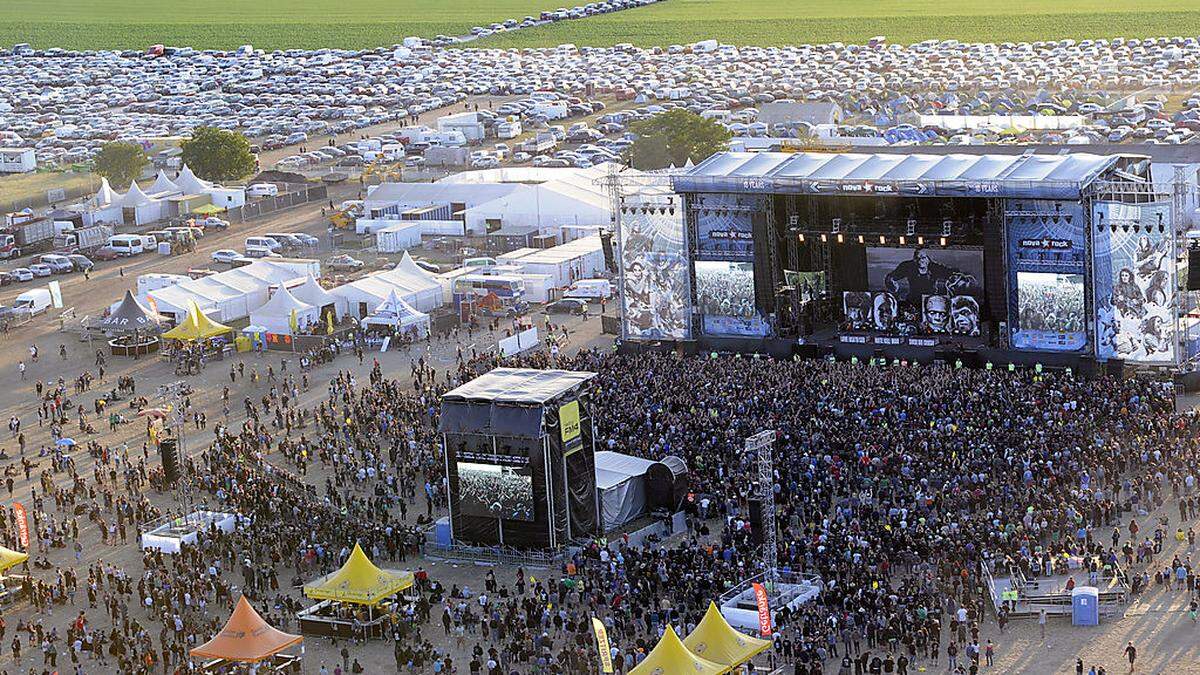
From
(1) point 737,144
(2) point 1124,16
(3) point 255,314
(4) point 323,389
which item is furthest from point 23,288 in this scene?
(2) point 1124,16

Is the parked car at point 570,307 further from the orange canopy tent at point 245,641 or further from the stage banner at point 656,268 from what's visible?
the orange canopy tent at point 245,641

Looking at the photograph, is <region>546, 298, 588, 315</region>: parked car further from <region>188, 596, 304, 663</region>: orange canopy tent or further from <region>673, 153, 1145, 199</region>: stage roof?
<region>188, 596, 304, 663</region>: orange canopy tent

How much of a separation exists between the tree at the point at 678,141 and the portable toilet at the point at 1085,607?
5688 centimetres

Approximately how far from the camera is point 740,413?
47.5m

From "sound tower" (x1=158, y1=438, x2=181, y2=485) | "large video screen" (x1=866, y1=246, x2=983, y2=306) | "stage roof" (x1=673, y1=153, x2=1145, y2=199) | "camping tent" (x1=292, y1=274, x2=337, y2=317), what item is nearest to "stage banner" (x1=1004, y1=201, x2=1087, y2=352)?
"stage roof" (x1=673, y1=153, x2=1145, y2=199)

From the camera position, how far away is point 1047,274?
52688mm

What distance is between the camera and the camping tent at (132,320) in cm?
→ 6378

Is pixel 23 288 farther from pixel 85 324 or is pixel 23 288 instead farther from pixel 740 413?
pixel 740 413

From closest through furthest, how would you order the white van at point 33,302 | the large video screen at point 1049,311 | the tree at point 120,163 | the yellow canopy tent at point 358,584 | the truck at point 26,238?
the yellow canopy tent at point 358,584, the large video screen at point 1049,311, the white van at point 33,302, the truck at point 26,238, the tree at point 120,163

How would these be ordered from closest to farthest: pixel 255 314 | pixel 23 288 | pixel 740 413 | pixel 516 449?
pixel 516 449 → pixel 740 413 → pixel 255 314 → pixel 23 288

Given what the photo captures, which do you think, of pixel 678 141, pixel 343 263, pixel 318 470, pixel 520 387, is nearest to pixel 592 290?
pixel 343 263

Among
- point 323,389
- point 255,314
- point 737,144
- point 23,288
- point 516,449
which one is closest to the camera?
point 516,449

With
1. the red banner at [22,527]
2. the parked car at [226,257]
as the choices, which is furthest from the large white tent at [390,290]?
the red banner at [22,527]

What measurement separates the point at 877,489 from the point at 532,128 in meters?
76.6
